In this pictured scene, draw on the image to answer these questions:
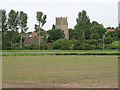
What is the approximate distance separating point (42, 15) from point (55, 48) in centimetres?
934

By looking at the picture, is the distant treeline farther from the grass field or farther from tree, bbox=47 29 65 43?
the grass field

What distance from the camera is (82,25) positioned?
72250mm

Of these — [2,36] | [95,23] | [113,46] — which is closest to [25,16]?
[2,36]

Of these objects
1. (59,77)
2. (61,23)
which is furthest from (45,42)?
(59,77)

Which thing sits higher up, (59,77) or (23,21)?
(23,21)

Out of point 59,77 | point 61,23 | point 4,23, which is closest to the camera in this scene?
point 59,77

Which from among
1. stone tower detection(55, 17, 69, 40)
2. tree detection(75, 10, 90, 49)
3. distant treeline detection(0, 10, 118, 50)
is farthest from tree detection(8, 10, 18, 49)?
stone tower detection(55, 17, 69, 40)

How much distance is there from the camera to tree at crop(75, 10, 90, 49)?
71.1 meters

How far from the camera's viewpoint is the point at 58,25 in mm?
120375

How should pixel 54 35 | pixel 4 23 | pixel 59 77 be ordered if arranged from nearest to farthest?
1. pixel 59 77
2. pixel 4 23
3. pixel 54 35

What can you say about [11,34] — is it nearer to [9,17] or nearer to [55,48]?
[9,17]

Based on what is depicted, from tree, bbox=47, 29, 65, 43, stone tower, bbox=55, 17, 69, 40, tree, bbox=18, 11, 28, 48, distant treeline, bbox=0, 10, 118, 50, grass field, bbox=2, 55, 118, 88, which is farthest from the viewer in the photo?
stone tower, bbox=55, 17, 69, 40

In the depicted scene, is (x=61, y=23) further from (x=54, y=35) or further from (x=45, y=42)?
(x=45, y=42)

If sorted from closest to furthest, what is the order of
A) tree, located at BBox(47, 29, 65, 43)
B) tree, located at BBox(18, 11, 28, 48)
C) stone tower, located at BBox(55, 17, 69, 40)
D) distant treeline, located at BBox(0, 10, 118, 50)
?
distant treeline, located at BBox(0, 10, 118, 50)
tree, located at BBox(18, 11, 28, 48)
tree, located at BBox(47, 29, 65, 43)
stone tower, located at BBox(55, 17, 69, 40)
